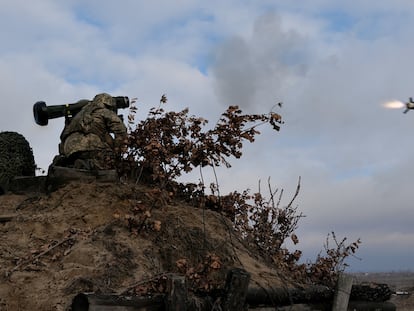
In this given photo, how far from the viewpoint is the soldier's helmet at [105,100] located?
11.8 meters

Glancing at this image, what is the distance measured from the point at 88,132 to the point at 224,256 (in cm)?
349

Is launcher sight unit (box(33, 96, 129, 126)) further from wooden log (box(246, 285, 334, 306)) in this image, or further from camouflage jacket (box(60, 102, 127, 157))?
wooden log (box(246, 285, 334, 306))

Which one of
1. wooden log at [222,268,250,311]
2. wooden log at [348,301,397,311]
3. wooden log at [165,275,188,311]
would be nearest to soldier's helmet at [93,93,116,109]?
wooden log at [222,268,250,311]

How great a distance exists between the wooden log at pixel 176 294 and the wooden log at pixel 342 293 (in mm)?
3030

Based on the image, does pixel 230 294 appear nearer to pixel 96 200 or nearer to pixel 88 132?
pixel 96 200

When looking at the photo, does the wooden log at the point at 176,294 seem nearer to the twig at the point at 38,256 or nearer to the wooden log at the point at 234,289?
the wooden log at the point at 234,289

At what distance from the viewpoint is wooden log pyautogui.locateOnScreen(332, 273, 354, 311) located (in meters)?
9.71

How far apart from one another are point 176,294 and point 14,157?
577cm

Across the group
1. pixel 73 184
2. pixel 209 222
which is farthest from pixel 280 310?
pixel 73 184

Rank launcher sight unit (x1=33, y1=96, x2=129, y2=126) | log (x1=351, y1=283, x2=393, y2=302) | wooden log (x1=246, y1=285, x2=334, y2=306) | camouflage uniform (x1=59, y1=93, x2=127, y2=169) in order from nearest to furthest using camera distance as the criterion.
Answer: wooden log (x1=246, y1=285, x2=334, y2=306), log (x1=351, y1=283, x2=393, y2=302), camouflage uniform (x1=59, y1=93, x2=127, y2=169), launcher sight unit (x1=33, y1=96, x2=129, y2=126)

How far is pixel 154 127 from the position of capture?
38.3ft

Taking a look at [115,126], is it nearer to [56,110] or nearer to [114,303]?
[56,110]

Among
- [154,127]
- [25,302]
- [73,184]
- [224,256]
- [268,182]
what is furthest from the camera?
[268,182]

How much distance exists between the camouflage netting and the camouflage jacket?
0.95m
